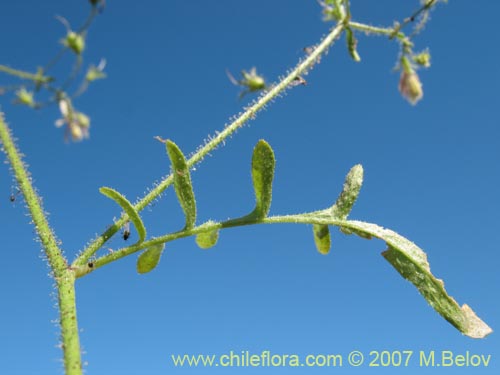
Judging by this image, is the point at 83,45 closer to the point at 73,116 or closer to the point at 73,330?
the point at 73,116

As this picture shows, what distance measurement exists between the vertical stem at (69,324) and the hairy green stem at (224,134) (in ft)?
0.29

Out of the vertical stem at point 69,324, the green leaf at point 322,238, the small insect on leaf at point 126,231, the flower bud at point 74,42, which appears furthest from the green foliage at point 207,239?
the flower bud at point 74,42

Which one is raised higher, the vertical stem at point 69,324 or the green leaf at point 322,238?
the green leaf at point 322,238

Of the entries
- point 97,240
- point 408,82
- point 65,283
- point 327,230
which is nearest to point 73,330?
point 65,283

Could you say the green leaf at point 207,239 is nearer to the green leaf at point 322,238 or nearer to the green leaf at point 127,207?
the green leaf at point 127,207

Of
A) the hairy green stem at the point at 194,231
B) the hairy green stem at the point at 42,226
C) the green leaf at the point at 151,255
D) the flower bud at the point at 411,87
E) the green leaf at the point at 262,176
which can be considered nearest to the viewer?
the hairy green stem at the point at 42,226

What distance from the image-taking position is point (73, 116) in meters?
2.01

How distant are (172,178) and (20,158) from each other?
576 mm

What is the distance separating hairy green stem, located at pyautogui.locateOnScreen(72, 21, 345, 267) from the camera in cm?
232

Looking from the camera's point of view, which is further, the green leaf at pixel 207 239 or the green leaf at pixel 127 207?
the green leaf at pixel 207 239

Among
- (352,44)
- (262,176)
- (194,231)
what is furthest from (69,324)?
(352,44)

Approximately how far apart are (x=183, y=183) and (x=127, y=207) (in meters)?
0.24

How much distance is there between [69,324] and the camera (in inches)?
81.0

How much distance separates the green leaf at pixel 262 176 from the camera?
7.88 feet
